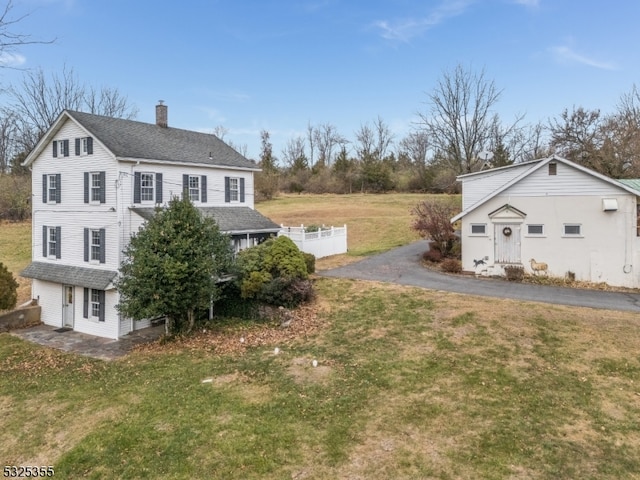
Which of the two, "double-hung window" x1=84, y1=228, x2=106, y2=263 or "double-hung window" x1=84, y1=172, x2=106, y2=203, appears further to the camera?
"double-hung window" x1=84, y1=228, x2=106, y2=263

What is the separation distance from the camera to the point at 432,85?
Answer: 45156 millimetres

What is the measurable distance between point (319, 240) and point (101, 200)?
12.7m

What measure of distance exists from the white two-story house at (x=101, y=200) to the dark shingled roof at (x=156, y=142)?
2.6 inches

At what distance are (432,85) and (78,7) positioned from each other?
3906cm

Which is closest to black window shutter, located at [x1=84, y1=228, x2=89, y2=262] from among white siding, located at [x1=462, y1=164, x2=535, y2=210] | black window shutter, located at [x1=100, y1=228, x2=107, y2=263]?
black window shutter, located at [x1=100, y1=228, x2=107, y2=263]

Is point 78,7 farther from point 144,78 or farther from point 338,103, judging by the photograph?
point 338,103

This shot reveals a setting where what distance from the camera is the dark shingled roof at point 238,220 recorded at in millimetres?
21391

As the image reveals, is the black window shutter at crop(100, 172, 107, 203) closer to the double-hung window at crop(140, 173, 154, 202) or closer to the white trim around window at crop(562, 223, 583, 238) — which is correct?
the double-hung window at crop(140, 173, 154, 202)

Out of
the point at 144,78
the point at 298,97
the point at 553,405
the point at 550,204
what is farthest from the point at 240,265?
the point at 298,97

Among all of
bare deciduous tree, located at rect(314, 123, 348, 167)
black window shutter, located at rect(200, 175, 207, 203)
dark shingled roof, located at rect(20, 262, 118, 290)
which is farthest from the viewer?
bare deciduous tree, located at rect(314, 123, 348, 167)

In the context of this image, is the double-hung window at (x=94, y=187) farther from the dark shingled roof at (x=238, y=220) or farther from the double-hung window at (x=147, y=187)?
the dark shingled roof at (x=238, y=220)

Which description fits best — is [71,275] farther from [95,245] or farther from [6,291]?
[6,291]

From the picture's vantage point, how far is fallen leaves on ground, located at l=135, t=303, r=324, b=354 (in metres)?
14.9

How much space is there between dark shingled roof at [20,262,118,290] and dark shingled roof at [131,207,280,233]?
5.47 m
